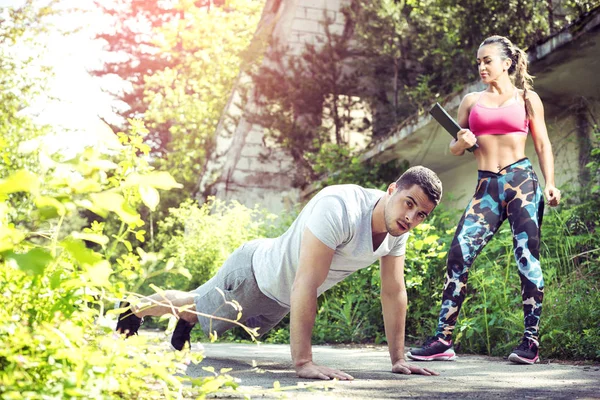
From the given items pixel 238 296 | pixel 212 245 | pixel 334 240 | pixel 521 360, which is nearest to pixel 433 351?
pixel 521 360

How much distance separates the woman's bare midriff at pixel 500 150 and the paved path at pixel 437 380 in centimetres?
119

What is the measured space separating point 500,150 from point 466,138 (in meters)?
0.23

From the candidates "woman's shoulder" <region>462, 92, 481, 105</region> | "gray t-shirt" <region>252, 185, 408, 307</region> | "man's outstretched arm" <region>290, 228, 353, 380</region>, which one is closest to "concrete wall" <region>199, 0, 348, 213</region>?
"woman's shoulder" <region>462, 92, 481, 105</region>

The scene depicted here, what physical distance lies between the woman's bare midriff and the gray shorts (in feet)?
4.95

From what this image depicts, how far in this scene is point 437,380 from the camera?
3496 mm

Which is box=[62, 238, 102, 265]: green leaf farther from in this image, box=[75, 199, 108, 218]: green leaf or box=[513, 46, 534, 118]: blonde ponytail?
box=[513, 46, 534, 118]: blonde ponytail

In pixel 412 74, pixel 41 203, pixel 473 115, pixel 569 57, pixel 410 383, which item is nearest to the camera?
pixel 41 203

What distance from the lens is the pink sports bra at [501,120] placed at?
180 inches

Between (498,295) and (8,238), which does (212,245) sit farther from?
(8,238)

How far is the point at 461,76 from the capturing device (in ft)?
36.2

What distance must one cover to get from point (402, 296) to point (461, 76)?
7.80 meters

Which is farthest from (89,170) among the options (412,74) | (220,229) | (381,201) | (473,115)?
(412,74)

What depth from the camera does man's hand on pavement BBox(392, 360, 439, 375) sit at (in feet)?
12.2

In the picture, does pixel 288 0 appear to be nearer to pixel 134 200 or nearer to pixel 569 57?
pixel 569 57
